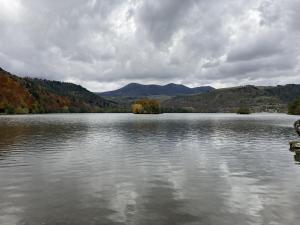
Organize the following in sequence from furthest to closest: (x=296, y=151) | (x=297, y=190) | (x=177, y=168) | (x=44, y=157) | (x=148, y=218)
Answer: (x=296, y=151) → (x=44, y=157) → (x=177, y=168) → (x=297, y=190) → (x=148, y=218)

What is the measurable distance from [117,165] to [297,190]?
805 inches

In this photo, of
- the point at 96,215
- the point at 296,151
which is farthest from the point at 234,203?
the point at 296,151

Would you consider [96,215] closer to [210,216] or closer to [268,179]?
[210,216]

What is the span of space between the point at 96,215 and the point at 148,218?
3.36 metres

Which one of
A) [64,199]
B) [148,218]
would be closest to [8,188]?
[64,199]

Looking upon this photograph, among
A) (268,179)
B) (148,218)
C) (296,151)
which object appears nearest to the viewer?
(148,218)

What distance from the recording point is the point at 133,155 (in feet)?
160

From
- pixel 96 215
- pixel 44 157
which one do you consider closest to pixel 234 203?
pixel 96 215

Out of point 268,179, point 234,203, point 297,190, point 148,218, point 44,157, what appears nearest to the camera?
point 148,218

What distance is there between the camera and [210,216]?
20750 mm

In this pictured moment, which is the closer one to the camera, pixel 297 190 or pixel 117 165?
pixel 297 190

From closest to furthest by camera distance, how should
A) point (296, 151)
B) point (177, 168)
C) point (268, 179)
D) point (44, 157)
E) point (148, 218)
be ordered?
point (148, 218)
point (268, 179)
point (177, 168)
point (44, 157)
point (296, 151)

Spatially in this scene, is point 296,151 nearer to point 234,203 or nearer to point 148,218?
point 234,203

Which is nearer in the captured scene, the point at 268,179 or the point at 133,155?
the point at 268,179
